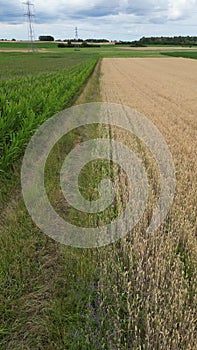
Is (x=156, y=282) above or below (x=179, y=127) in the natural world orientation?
below

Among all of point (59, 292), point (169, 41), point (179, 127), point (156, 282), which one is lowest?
point (59, 292)

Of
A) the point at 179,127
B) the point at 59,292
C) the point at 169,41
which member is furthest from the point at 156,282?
the point at 169,41

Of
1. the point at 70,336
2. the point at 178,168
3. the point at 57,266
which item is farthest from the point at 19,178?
the point at 70,336

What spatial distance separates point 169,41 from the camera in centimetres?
12369

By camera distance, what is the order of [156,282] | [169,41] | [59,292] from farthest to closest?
[169,41]
[59,292]
[156,282]

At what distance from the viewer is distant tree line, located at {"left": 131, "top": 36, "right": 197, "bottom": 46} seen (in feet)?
385

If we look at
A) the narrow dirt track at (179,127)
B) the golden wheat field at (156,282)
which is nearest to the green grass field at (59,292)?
the golden wheat field at (156,282)

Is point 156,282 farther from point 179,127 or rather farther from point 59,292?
point 179,127

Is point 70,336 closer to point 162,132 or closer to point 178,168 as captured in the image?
point 178,168

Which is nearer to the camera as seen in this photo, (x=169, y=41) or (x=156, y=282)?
(x=156, y=282)

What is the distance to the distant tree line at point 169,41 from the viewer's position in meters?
117

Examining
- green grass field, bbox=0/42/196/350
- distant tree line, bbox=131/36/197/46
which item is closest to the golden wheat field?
green grass field, bbox=0/42/196/350

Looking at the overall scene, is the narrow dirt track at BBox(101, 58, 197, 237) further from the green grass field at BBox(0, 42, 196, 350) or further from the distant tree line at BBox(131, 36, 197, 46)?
the distant tree line at BBox(131, 36, 197, 46)

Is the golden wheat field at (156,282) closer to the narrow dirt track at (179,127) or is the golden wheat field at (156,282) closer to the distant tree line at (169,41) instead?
the narrow dirt track at (179,127)
